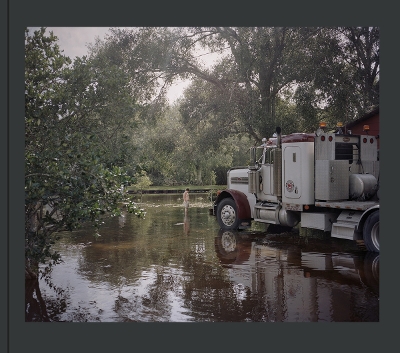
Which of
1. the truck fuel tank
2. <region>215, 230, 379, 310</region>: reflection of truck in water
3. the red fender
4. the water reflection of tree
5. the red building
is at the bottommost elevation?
the water reflection of tree

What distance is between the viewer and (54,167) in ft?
21.5

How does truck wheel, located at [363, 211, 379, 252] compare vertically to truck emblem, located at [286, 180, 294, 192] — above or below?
below

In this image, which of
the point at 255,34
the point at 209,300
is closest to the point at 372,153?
the point at 255,34

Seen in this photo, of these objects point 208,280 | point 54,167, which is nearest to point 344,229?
point 208,280

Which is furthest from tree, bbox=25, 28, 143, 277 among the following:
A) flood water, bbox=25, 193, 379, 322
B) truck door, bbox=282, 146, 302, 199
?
truck door, bbox=282, 146, 302, 199

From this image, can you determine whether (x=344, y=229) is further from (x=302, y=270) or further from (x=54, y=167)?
(x=54, y=167)

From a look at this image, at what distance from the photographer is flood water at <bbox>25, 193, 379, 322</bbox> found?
6035mm

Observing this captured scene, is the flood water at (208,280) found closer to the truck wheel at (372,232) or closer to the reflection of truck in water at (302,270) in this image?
the reflection of truck in water at (302,270)

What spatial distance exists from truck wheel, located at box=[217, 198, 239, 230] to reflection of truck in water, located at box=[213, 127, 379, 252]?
0.64 metres

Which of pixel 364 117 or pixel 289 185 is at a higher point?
pixel 364 117

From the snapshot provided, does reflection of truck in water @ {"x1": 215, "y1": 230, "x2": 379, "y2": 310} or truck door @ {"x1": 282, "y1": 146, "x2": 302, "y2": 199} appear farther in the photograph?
truck door @ {"x1": 282, "y1": 146, "x2": 302, "y2": 199}

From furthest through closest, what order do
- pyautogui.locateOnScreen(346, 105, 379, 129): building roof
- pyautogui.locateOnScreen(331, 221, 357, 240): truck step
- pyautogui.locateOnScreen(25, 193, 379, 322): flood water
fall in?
pyautogui.locateOnScreen(346, 105, 379, 129): building roof → pyautogui.locateOnScreen(331, 221, 357, 240): truck step → pyautogui.locateOnScreen(25, 193, 379, 322): flood water

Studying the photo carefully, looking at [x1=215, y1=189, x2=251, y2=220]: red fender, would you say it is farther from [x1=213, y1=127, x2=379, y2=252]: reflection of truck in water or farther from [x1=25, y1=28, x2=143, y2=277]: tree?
[x1=25, y1=28, x2=143, y2=277]: tree

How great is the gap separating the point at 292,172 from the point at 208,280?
4.35 metres
